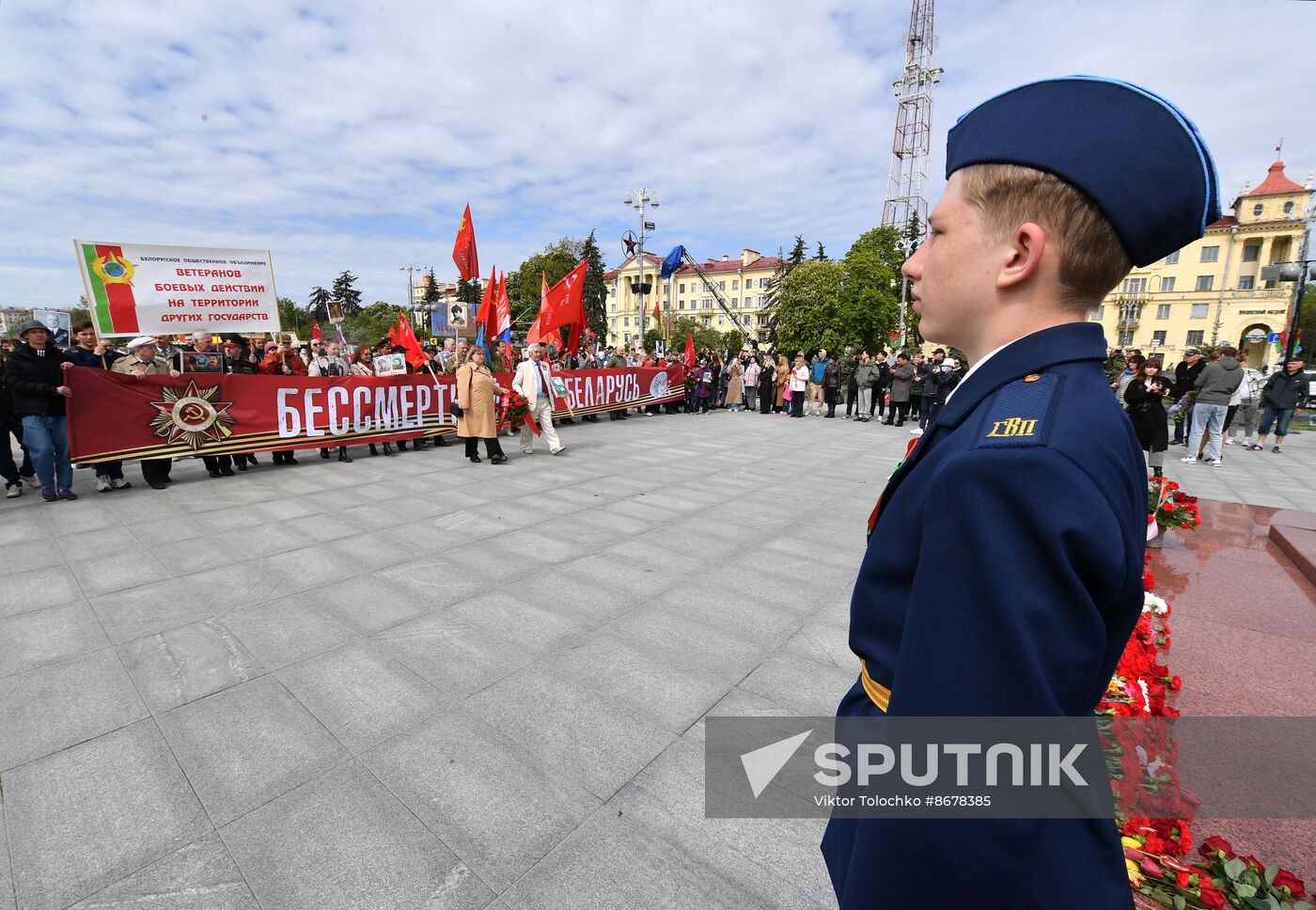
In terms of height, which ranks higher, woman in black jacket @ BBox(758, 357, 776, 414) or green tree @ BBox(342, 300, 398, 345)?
green tree @ BBox(342, 300, 398, 345)

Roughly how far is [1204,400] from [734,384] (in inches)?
455

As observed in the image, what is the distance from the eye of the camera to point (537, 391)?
10.1m

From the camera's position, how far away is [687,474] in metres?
8.84

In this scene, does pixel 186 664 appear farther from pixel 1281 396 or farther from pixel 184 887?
pixel 1281 396

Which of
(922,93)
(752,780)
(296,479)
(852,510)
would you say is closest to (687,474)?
(852,510)

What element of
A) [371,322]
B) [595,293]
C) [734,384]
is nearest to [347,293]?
[371,322]

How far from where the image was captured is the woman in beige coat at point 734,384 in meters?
19.4

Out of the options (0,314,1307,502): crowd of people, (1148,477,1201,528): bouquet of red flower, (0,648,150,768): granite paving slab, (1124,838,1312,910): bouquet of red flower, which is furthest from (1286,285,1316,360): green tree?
(0,648,150,768): granite paving slab

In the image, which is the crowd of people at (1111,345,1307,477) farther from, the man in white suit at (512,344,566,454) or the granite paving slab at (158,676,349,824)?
the man in white suit at (512,344,566,454)

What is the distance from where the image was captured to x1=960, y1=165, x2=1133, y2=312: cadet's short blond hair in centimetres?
86

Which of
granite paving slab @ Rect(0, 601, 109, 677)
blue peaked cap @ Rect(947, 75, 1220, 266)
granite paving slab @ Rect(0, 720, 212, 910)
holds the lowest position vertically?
granite paving slab @ Rect(0, 720, 212, 910)

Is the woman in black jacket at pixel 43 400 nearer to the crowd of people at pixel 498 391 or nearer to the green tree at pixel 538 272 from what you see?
the crowd of people at pixel 498 391

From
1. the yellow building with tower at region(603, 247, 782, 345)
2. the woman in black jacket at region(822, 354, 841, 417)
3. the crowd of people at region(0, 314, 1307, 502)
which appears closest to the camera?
the crowd of people at region(0, 314, 1307, 502)

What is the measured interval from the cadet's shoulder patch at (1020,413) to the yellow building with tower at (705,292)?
82.2 metres
